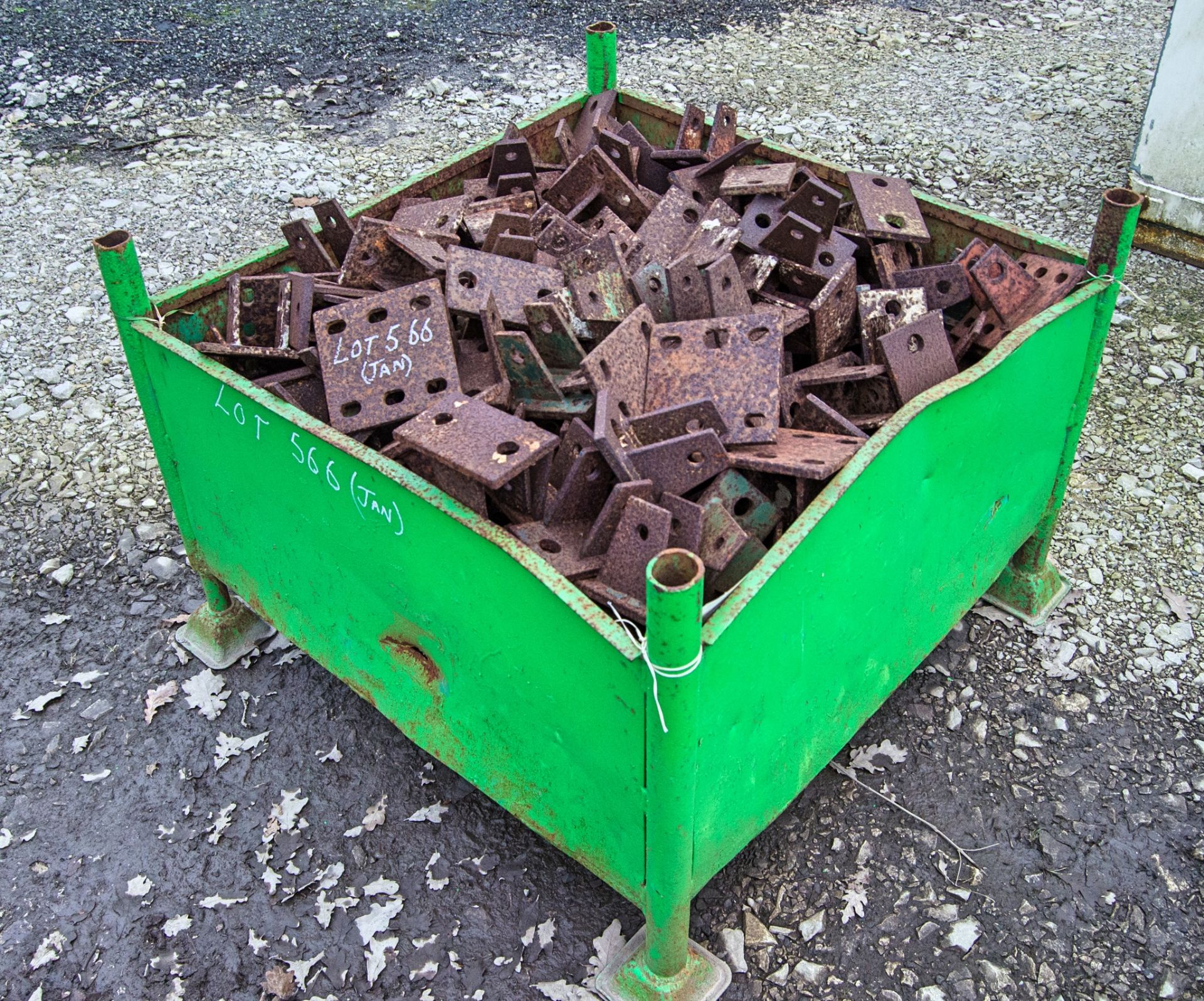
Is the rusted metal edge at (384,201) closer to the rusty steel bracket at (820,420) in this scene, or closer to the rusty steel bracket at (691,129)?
the rusty steel bracket at (691,129)

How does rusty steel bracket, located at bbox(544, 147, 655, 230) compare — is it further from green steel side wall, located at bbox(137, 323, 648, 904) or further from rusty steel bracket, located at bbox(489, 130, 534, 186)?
green steel side wall, located at bbox(137, 323, 648, 904)

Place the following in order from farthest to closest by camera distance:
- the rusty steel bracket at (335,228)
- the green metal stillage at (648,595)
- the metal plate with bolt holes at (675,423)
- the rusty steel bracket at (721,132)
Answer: the rusty steel bracket at (721,132), the rusty steel bracket at (335,228), the metal plate with bolt holes at (675,423), the green metal stillage at (648,595)

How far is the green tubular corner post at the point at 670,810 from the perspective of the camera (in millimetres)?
1598

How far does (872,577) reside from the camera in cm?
228

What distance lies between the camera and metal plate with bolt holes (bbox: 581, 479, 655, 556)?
2.07 meters

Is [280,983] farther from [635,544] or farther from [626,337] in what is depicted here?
[626,337]

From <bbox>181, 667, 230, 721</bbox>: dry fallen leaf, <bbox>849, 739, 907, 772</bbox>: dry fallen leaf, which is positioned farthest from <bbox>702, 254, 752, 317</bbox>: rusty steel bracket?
<bbox>181, 667, 230, 721</bbox>: dry fallen leaf

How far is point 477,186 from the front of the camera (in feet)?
10.5

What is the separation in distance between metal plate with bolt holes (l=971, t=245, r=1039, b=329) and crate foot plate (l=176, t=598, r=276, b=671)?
2.15 meters

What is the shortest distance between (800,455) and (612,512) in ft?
1.35

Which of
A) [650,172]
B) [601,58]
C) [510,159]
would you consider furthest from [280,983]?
[601,58]

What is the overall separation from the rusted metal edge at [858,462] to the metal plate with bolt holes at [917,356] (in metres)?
0.17

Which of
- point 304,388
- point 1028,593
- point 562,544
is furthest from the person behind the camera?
point 1028,593

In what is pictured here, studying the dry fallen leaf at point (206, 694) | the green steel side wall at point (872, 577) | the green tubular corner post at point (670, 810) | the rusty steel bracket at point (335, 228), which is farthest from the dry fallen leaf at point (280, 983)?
the rusty steel bracket at point (335, 228)
